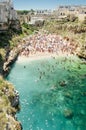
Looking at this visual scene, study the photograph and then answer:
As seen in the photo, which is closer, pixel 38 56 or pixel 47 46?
pixel 38 56

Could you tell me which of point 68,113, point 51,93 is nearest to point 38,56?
point 51,93

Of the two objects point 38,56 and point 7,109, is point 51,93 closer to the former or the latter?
point 7,109

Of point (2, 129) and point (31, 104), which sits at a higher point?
point (2, 129)

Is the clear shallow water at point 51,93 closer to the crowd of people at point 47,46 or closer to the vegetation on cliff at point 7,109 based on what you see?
the vegetation on cliff at point 7,109

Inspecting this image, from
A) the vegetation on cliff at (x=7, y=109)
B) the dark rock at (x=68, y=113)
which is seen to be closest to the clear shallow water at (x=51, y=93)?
the dark rock at (x=68, y=113)

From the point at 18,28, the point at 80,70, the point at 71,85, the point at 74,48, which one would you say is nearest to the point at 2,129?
the point at 71,85

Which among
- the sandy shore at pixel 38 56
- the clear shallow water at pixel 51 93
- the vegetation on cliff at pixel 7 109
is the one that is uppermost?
the vegetation on cliff at pixel 7 109

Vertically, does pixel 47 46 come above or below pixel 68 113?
below

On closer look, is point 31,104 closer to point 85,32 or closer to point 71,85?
point 71,85
